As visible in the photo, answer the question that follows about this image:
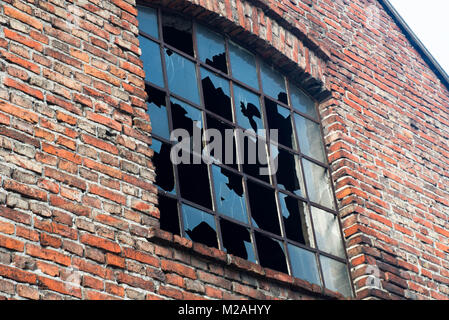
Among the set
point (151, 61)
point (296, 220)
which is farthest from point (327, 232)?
point (151, 61)

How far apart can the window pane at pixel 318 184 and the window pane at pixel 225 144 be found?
815 mm

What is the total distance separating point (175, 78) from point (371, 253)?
2001 millimetres

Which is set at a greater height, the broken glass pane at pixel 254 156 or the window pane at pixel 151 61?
the window pane at pixel 151 61

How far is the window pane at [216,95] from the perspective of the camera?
17.0 feet

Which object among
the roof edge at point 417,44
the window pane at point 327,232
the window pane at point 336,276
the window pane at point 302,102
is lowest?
the window pane at point 336,276

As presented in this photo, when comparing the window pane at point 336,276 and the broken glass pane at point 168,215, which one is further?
the window pane at point 336,276

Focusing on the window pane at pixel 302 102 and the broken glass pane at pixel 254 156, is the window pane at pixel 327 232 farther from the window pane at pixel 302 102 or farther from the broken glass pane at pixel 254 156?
the window pane at pixel 302 102

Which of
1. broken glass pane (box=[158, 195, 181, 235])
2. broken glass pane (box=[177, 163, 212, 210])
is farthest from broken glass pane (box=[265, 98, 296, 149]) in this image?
broken glass pane (box=[158, 195, 181, 235])

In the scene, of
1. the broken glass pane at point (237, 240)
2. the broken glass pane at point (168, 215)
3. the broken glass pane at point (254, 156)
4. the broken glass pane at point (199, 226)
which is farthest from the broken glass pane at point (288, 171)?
the broken glass pane at point (168, 215)

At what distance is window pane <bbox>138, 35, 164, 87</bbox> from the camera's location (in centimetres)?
482
